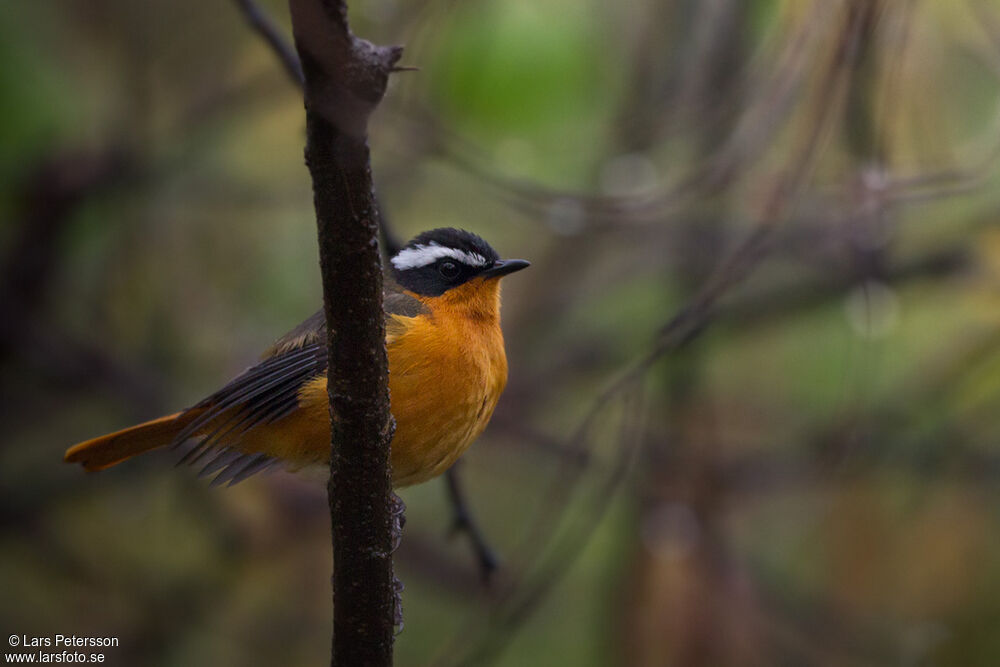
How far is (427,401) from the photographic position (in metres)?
3.31

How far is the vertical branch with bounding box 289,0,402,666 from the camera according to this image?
170 centimetres

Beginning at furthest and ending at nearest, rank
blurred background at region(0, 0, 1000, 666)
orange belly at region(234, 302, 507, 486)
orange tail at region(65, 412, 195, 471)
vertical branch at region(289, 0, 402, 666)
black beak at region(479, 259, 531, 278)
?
blurred background at region(0, 0, 1000, 666) < black beak at region(479, 259, 531, 278) < orange tail at region(65, 412, 195, 471) < orange belly at region(234, 302, 507, 486) < vertical branch at region(289, 0, 402, 666)

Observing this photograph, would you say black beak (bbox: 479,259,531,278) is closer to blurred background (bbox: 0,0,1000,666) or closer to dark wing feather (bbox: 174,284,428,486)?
dark wing feather (bbox: 174,284,428,486)

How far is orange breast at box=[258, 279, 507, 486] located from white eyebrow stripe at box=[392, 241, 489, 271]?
0.31m

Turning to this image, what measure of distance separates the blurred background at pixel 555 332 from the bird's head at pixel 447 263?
705mm

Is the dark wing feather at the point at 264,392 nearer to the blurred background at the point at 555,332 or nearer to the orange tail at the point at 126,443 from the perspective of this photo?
the orange tail at the point at 126,443

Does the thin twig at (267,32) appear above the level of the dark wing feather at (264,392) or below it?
above

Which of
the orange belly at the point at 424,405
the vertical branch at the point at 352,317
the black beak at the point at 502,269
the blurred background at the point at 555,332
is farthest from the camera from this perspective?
the blurred background at the point at 555,332

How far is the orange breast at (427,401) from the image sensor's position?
3.31 m

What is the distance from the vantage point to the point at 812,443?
18.7ft

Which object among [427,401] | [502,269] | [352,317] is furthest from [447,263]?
[352,317]

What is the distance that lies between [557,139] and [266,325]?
2184 mm

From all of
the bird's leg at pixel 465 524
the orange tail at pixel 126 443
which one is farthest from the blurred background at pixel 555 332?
the orange tail at pixel 126 443

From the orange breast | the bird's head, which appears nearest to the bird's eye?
the bird's head
